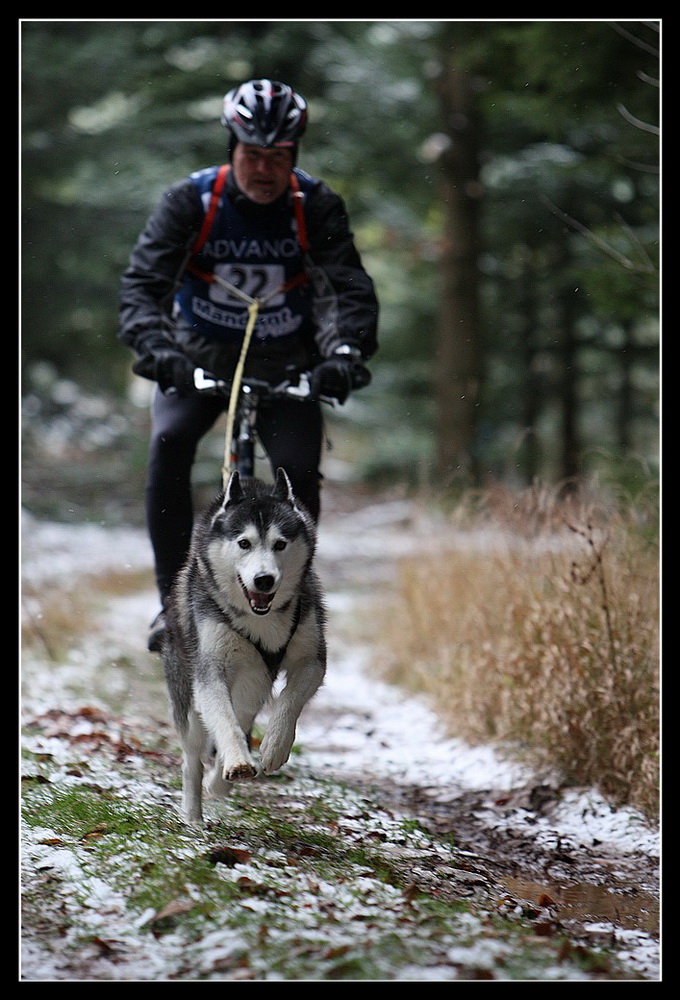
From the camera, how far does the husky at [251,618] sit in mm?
3432

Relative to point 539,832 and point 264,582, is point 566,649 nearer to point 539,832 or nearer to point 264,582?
point 539,832

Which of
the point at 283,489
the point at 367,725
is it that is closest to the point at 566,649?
the point at 367,725

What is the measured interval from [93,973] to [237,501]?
1504 mm

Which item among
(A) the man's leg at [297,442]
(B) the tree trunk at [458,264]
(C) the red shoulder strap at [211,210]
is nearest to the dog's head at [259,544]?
(A) the man's leg at [297,442]

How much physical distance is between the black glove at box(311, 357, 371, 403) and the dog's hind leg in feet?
4.19

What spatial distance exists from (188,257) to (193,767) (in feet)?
6.40

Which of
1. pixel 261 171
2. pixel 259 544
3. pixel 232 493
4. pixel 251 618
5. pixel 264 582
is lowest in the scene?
pixel 251 618

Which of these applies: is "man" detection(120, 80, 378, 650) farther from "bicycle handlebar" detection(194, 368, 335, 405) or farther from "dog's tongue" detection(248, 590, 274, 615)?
"dog's tongue" detection(248, 590, 274, 615)

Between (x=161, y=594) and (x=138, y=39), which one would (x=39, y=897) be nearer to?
(x=161, y=594)

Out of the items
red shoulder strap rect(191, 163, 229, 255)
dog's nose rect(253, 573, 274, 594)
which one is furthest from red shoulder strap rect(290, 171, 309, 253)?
dog's nose rect(253, 573, 274, 594)

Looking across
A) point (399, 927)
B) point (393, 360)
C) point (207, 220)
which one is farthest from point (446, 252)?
point (399, 927)

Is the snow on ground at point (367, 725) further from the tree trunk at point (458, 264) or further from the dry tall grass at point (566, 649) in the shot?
the tree trunk at point (458, 264)

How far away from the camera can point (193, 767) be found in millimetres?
3934
